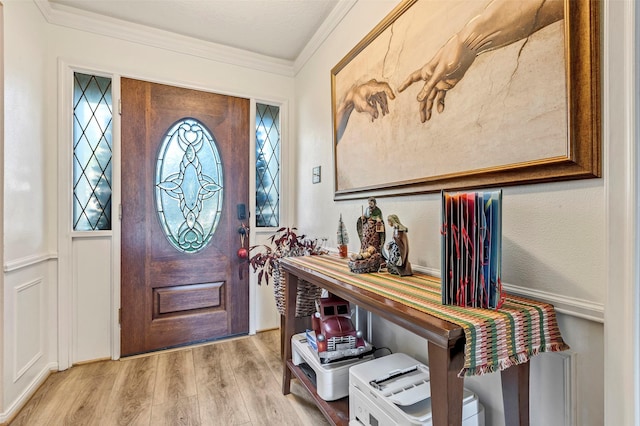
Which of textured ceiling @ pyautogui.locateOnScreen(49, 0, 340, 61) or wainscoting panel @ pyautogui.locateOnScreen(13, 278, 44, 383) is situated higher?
textured ceiling @ pyautogui.locateOnScreen(49, 0, 340, 61)

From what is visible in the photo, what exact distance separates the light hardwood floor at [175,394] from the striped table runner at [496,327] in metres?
1.04

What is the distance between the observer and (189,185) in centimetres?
241

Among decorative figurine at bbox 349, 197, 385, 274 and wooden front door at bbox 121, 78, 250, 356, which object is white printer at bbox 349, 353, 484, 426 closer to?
decorative figurine at bbox 349, 197, 385, 274

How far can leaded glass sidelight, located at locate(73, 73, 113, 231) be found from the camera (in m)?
2.11

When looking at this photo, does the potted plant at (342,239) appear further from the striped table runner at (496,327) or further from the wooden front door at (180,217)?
the wooden front door at (180,217)

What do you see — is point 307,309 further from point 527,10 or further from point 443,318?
point 527,10

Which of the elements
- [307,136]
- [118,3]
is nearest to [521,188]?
[307,136]

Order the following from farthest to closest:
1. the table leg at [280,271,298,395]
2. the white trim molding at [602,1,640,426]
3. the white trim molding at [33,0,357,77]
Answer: the white trim molding at [33,0,357,77] → the table leg at [280,271,298,395] → the white trim molding at [602,1,640,426]

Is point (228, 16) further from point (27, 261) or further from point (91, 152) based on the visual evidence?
point (27, 261)

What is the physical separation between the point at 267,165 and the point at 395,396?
2.15 m

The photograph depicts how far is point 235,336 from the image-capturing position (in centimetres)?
254

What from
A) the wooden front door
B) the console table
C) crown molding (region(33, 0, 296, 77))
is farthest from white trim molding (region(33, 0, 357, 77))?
the console table

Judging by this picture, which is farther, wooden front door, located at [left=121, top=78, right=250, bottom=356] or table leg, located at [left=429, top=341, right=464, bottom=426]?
wooden front door, located at [left=121, top=78, right=250, bottom=356]

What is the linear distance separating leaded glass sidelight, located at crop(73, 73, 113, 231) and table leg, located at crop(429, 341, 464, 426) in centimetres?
236
